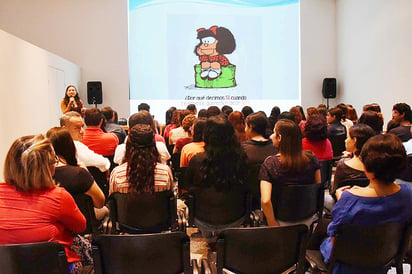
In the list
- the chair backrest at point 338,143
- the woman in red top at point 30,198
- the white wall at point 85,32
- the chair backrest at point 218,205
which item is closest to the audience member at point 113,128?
the chair backrest at point 218,205

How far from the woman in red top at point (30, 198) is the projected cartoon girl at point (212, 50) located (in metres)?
8.55

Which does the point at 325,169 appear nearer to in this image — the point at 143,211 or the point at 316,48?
the point at 143,211

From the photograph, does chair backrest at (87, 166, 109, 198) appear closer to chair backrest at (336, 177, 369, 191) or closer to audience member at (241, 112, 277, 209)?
audience member at (241, 112, 277, 209)

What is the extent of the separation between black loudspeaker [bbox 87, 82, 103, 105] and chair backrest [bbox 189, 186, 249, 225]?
302 inches

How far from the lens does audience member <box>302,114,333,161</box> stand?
13.1 feet

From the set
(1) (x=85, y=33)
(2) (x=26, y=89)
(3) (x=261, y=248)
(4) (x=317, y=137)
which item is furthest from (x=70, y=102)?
(3) (x=261, y=248)

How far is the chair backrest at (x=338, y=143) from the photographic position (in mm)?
5363

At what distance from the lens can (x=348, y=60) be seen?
1011 centimetres

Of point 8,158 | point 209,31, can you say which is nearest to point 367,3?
point 209,31

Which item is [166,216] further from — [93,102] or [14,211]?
[93,102]

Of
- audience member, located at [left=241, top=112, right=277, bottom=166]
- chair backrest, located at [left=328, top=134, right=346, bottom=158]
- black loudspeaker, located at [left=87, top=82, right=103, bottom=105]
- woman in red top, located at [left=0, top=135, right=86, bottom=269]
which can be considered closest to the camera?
woman in red top, located at [left=0, top=135, right=86, bottom=269]

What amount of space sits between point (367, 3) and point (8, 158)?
907cm

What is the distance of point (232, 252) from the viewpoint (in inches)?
76.6

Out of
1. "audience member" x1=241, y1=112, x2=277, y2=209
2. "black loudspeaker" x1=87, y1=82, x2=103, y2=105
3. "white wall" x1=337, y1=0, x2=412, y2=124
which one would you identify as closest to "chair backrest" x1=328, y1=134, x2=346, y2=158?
"audience member" x1=241, y1=112, x2=277, y2=209
